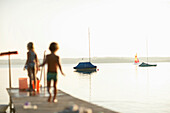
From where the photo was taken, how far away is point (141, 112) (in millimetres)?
19641

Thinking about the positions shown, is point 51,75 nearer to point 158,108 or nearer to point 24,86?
point 24,86

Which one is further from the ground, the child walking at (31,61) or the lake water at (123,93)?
the child walking at (31,61)

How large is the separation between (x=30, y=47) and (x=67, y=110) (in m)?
5.92

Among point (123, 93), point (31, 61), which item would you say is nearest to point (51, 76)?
point (31, 61)

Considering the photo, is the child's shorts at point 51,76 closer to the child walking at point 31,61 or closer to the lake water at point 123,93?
the child walking at point 31,61

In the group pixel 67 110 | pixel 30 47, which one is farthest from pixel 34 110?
pixel 30 47

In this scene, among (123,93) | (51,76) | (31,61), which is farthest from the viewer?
(123,93)

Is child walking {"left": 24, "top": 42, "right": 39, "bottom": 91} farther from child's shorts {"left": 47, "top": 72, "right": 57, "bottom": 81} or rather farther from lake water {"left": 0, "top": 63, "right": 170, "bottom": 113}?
lake water {"left": 0, "top": 63, "right": 170, "bottom": 113}

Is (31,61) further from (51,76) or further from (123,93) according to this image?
(123,93)

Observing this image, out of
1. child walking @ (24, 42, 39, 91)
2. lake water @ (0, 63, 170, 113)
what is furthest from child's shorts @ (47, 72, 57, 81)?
lake water @ (0, 63, 170, 113)

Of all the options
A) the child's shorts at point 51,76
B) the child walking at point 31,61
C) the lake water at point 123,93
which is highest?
the child walking at point 31,61

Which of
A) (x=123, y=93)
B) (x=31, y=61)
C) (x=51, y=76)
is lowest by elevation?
(x=123, y=93)

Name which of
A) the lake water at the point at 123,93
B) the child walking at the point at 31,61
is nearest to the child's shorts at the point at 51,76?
the child walking at the point at 31,61

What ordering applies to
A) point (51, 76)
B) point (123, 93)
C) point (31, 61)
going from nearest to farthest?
point (51, 76) < point (31, 61) < point (123, 93)
